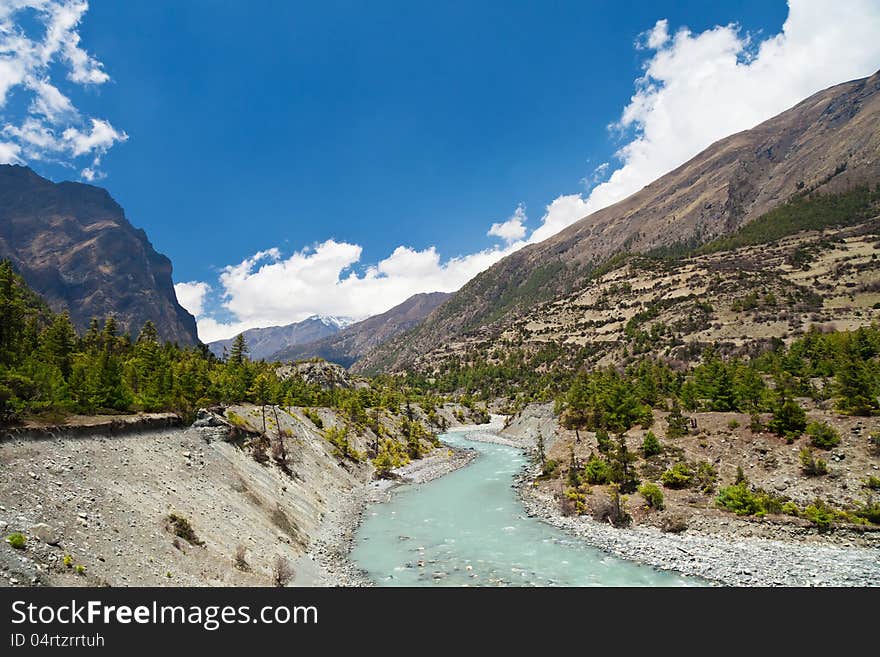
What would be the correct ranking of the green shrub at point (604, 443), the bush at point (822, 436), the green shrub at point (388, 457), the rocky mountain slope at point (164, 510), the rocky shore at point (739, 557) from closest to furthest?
the rocky mountain slope at point (164, 510)
the rocky shore at point (739, 557)
the bush at point (822, 436)
the green shrub at point (604, 443)
the green shrub at point (388, 457)

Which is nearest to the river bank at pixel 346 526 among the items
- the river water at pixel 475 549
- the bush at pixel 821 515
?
the river water at pixel 475 549

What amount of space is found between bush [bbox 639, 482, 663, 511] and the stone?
38.9m

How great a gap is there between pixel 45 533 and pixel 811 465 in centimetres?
4894

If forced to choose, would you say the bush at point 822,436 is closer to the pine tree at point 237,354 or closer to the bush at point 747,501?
the bush at point 747,501

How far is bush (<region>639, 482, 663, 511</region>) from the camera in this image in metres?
36.5

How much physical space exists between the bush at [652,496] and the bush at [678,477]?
1868mm

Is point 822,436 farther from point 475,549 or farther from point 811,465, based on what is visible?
point 475,549

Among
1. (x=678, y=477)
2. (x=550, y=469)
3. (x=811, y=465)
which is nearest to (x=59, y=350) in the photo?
(x=550, y=469)

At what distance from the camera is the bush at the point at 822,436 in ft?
121

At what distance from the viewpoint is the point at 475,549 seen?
104ft

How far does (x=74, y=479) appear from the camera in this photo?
22.4m

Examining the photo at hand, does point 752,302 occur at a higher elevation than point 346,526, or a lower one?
higher
